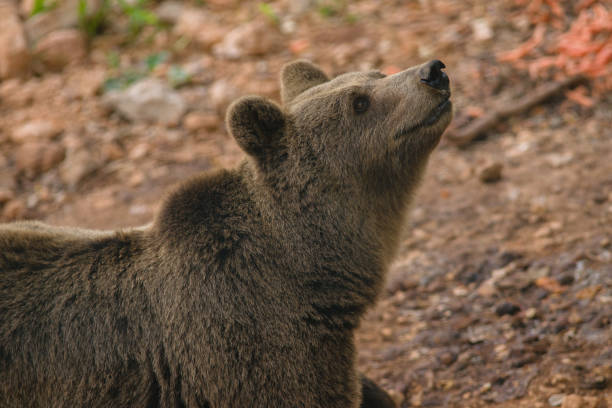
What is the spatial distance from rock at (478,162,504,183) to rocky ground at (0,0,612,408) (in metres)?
0.01

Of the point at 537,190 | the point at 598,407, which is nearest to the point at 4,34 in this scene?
the point at 537,190

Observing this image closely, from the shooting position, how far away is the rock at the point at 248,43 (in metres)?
8.99

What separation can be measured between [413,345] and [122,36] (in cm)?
731

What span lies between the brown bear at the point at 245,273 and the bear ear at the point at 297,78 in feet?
1.17

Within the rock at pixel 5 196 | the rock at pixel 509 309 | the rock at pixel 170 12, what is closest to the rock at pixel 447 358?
the rock at pixel 509 309

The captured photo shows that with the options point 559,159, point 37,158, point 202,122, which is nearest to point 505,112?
point 559,159

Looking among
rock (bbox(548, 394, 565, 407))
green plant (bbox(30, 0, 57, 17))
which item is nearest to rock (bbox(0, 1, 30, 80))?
green plant (bbox(30, 0, 57, 17))

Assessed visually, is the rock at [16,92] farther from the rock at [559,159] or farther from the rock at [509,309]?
the rock at [509,309]

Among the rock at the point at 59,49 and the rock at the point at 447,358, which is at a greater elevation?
the rock at the point at 447,358

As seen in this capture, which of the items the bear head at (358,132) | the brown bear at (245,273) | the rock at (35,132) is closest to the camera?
the brown bear at (245,273)

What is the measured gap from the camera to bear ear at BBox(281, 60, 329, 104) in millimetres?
4062

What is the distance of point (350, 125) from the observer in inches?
141

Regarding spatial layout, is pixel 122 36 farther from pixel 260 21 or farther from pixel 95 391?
pixel 95 391

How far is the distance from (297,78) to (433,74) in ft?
3.25
